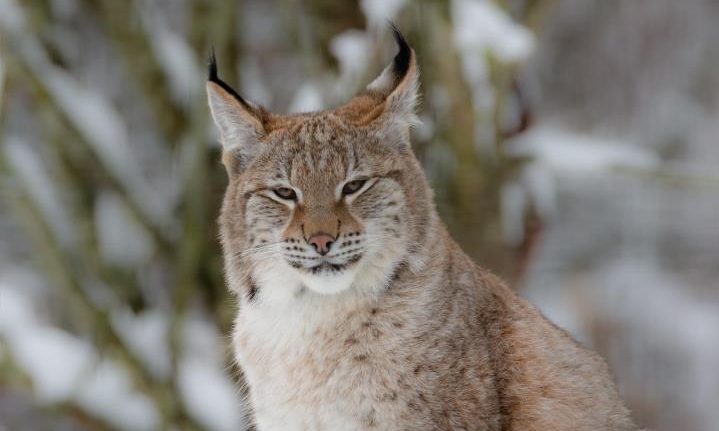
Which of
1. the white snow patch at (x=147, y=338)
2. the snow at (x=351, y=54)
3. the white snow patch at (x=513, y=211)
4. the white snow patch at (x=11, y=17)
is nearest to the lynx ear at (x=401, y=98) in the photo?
the snow at (x=351, y=54)

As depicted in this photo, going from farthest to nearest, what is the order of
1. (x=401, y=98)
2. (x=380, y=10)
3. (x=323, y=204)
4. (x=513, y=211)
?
(x=513, y=211) < (x=380, y=10) < (x=401, y=98) < (x=323, y=204)

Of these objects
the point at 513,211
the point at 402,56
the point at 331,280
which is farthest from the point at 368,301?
the point at 513,211

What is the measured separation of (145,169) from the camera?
11.2 m

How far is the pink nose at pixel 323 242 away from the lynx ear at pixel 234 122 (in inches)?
20.1

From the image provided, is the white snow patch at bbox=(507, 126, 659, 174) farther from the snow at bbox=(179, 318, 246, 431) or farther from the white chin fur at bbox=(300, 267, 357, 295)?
the white chin fur at bbox=(300, 267, 357, 295)

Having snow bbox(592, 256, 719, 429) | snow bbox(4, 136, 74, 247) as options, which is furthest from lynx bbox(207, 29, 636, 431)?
→ snow bbox(592, 256, 719, 429)

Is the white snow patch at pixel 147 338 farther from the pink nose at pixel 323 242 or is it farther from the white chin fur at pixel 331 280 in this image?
the pink nose at pixel 323 242

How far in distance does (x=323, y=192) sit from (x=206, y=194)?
5.09m

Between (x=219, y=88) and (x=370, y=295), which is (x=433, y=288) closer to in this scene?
(x=370, y=295)

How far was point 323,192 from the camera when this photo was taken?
4902mm

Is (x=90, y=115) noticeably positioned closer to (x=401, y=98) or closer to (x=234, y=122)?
(x=234, y=122)

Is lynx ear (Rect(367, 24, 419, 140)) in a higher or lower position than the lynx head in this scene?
higher

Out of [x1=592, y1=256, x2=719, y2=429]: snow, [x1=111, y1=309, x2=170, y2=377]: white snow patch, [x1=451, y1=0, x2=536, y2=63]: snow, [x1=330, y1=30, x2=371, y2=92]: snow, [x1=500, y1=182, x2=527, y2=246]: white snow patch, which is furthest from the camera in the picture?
[x1=592, y1=256, x2=719, y2=429]: snow

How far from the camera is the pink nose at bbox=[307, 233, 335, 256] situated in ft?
15.6
